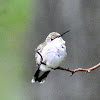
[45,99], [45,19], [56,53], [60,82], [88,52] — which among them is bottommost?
[45,99]

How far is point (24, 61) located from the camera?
16.4ft

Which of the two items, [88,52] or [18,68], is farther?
[18,68]

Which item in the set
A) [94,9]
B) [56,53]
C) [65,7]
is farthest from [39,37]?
[56,53]

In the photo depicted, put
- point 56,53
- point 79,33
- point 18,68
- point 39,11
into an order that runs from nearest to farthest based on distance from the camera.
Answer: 1. point 56,53
2. point 79,33
3. point 39,11
4. point 18,68

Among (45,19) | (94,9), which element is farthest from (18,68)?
(94,9)

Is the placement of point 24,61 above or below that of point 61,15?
below

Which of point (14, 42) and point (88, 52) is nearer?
point (88, 52)

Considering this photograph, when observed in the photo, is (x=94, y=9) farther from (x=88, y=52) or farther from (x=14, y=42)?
(x=14, y=42)

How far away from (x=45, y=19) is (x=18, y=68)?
1045mm

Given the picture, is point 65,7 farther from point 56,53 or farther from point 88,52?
point 56,53

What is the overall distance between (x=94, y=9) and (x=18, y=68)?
5.12ft

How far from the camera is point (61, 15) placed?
15.0 ft

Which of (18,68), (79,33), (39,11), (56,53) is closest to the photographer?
(56,53)

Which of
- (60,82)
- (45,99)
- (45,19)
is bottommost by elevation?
(45,99)
